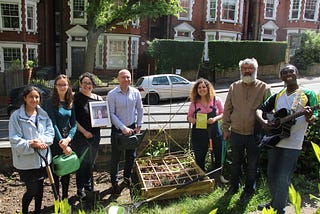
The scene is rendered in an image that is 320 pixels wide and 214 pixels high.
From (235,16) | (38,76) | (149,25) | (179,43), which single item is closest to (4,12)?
(38,76)

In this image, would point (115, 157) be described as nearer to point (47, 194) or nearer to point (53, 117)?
point (53, 117)

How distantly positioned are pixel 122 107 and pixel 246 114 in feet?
6.35

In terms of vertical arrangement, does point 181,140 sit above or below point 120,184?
above

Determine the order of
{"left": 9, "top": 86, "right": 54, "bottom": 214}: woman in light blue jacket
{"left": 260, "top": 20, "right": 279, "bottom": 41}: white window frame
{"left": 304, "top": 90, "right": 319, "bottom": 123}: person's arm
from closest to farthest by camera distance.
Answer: {"left": 304, "top": 90, "right": 319, "bottom": 123}: person's arm
{"left": 9, "top": 86, "right": 54, "bottom": 214}: woman in light blue jacket
{"left": 260, "top": 20, "right": 279, "bottom": 41}: white window frame

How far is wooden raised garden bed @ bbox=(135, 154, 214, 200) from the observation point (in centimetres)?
480

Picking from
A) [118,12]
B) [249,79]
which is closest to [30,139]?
[249,79]

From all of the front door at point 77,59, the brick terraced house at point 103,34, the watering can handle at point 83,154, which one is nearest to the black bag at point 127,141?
the watering can handle at point 83,154

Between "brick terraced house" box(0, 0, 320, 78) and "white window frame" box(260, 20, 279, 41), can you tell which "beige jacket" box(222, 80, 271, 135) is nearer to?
"brick terraced house" box(0, 0, 320, 78)

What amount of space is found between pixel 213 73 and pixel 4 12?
48.6 ft

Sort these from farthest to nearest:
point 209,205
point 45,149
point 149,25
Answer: point 149,25
point 209,205
point 45,149

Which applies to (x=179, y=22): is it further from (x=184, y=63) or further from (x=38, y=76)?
(x=38, y=76)

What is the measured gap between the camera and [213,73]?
70.1 ft

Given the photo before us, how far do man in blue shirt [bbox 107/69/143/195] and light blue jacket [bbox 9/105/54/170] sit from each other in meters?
1.19

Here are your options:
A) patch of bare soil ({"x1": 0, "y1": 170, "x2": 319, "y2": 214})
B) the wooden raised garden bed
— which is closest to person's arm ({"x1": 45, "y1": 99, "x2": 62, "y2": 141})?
patch of bare soil ({"x1": 0, "y1": 170, "x2": 319, "y2": 214})
